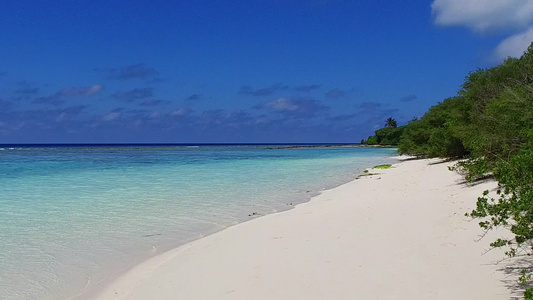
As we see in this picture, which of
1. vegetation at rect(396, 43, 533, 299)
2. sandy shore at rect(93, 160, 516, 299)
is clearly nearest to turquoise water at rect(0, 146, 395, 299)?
sandy shore at rect(93, 160, 516, 299)

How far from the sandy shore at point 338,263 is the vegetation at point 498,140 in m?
0.54

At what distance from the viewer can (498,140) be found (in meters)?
11.4

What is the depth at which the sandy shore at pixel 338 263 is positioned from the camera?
523 centimetres

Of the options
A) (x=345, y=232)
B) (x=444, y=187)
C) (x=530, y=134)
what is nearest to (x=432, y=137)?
(x=444, y=187)

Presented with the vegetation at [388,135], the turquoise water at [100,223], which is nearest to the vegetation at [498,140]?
the turquoise water at [100,223]

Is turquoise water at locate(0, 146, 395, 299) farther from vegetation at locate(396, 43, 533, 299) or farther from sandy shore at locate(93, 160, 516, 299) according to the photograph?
vegetation at locate(396, 43, 533, 299)

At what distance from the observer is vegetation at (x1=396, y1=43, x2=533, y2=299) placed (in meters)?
4.55

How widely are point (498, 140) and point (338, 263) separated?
742 centimetres

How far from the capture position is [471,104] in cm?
2350

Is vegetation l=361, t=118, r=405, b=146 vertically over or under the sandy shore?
over

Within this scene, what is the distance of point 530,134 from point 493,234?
2111 millimetres

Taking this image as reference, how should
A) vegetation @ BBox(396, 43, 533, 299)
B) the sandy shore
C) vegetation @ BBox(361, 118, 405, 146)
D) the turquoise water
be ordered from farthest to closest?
vegetation @ BBox(361, 118, 405, 146)
the turquoise water
the sandy shore
vegetation @ BBox(396, 43, 533, 299)

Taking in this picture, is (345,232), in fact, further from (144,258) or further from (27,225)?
(27,225)

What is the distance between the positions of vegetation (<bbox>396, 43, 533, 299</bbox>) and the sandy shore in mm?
536
